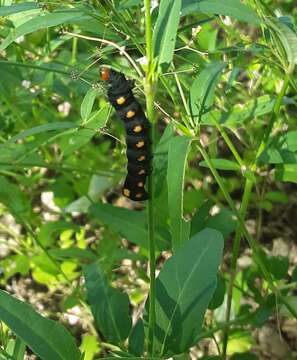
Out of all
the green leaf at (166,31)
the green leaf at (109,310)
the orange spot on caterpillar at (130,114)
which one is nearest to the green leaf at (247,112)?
the orange spot on caterpillar at (130,114)

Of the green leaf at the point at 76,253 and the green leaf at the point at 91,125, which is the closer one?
the green leaf at the point at 91,125

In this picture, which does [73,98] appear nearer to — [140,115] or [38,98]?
[38,98]

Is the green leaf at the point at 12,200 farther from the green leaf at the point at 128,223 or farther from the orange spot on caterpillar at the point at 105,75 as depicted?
the orange spot on caterpillar at the point at 105,75

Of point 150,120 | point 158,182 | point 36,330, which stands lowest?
point 36,330

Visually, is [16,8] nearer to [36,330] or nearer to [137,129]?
[137,129]

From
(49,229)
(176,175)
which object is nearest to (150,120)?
(176,175)

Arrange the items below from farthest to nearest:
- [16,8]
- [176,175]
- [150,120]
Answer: [16,8]
[176,175]
[150,120]

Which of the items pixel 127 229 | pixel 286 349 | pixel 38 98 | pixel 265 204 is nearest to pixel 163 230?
pixel 127 229
